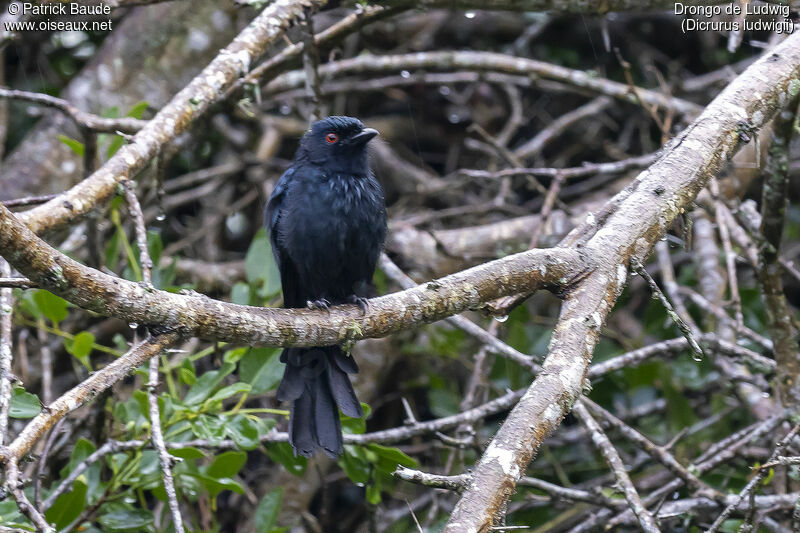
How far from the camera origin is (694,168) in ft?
8.90

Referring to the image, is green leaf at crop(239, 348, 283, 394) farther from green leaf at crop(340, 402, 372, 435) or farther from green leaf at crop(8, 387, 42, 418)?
green leaf at crop(8, 387, 42, 418)

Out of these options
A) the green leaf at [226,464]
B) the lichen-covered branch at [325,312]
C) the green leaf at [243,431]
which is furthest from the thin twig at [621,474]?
the green leaf at [226,464]

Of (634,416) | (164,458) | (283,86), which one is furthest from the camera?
(283,86)

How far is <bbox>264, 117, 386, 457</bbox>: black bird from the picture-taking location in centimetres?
318

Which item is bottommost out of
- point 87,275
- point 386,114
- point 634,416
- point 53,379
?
point 634,416

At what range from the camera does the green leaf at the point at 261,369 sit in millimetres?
3307

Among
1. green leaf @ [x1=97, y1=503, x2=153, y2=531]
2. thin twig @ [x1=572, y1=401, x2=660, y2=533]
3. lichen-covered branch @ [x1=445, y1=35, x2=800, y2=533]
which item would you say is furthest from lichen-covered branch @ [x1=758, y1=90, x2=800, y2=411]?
green leaf @ [x1=97, y1=503, x2=153, y2=531]

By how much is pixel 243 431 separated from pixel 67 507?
0.70 m

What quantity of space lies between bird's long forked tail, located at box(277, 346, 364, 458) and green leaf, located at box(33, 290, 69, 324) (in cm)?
97

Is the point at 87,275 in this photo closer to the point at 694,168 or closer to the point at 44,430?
the point at 44,430

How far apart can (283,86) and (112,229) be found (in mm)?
1377

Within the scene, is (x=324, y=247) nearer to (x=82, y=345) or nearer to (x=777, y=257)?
(x=82, y=345)

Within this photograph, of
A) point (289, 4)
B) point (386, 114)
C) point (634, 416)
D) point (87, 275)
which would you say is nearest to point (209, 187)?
point (386, 114)

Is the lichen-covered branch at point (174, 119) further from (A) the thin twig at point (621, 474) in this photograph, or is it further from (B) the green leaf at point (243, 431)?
(A) the thin twig at point (621, 474)
